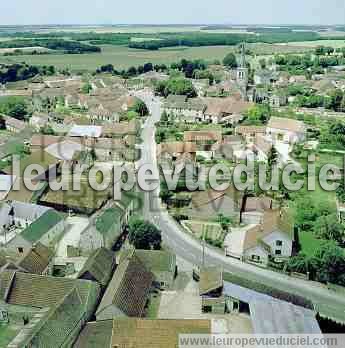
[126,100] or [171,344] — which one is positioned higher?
[126,100]

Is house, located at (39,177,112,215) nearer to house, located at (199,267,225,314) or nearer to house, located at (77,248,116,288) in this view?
house, located at (77,248,116,288)

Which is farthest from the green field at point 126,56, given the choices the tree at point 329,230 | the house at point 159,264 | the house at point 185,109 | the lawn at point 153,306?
the lawn at point 153,306

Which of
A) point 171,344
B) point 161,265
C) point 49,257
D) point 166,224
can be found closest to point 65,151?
point 166,224

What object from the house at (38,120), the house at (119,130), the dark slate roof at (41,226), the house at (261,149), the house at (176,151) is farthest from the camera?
the house at (38,120)

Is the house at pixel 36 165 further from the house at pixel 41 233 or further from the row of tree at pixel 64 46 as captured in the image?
the row of tree at pixel 64 46

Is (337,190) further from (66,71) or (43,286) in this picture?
(66,71)

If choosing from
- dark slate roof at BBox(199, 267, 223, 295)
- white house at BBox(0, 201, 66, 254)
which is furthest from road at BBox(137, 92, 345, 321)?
white house at BBox(0, 201, 66, 254)
